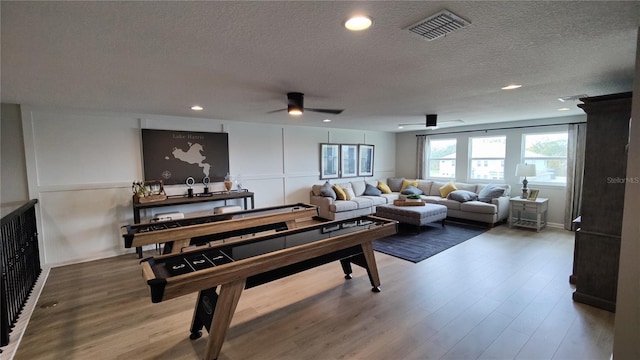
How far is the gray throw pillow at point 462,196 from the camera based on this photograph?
6.34m

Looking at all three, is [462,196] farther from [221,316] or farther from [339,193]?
[221,316]

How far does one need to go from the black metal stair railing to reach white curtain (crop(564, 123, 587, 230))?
8.12 metres

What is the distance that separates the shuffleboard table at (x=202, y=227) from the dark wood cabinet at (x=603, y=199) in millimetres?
3142

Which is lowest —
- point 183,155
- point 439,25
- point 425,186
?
point 425,186

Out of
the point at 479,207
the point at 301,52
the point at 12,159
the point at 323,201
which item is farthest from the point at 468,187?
the point at 12,159

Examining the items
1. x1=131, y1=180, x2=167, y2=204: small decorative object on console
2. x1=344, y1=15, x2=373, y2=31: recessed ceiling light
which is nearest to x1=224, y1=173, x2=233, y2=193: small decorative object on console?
x1=131, y1=180, x2=167, y2=204: small decorative object on console

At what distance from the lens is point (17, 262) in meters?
2.98

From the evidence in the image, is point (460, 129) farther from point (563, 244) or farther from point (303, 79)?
point (303, 79)

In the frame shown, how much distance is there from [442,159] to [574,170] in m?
2.84

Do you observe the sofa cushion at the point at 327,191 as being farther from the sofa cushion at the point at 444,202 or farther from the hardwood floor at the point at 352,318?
the hardwood floor at the point at 352,318

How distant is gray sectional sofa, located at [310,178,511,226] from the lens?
6.00 m

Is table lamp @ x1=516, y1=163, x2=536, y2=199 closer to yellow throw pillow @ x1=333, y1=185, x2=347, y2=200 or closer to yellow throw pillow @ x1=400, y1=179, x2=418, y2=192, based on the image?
yellow throw pillow @ x1=400, y1=179, x2=418, y2=192

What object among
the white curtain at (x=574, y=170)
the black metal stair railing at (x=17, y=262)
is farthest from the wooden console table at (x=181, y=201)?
the white curtain at (x=574, y=170)

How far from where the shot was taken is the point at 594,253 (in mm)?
2857
